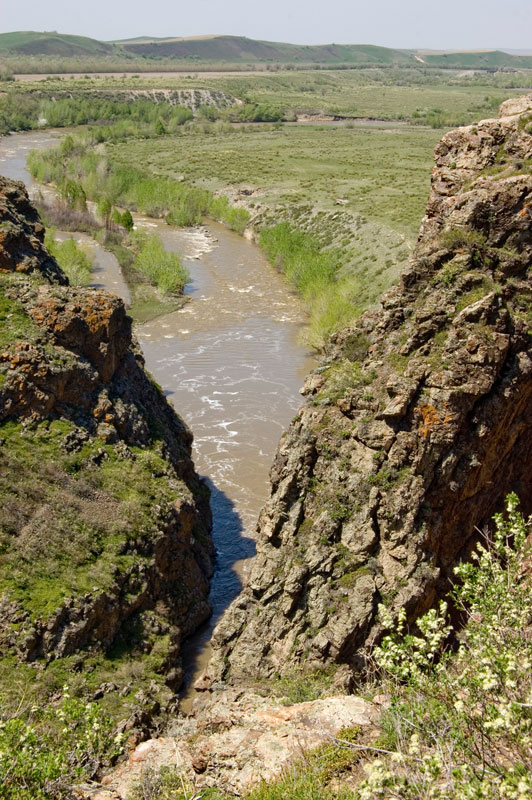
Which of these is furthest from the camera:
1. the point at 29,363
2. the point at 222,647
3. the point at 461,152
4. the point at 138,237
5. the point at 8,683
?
the point at 138,237

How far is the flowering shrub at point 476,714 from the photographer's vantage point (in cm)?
931

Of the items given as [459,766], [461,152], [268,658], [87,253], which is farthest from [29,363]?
[87,253]

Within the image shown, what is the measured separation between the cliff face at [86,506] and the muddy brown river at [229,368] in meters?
2.84

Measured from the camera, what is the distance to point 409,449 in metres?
20.0

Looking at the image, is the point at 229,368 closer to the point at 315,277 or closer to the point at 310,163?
the point at 315,277

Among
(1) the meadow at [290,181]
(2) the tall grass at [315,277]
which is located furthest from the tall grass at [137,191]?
(2) the tall grass at [315,277]

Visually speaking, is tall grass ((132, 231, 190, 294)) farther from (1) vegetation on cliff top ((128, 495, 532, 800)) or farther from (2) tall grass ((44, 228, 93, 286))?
(1) vegetation on cliff top ((128, 495, 532, 800))

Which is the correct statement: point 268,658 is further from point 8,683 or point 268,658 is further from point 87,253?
point 87,253

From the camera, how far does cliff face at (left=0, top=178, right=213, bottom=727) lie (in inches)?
851

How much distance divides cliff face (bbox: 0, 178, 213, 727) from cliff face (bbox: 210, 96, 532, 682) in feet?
10.5

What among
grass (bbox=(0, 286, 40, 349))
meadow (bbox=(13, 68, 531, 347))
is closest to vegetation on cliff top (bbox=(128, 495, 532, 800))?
grass (bbox=(0, 286, 40, 349))

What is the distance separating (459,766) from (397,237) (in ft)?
231

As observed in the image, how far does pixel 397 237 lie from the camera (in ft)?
249

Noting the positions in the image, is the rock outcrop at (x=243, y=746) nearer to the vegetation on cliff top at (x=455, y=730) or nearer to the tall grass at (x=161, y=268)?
the vegetation on cliff top at (x=455, y=730)
